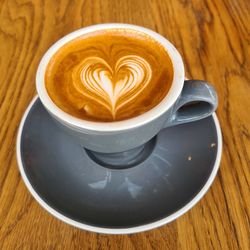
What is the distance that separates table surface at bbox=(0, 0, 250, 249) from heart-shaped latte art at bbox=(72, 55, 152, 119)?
0.21m

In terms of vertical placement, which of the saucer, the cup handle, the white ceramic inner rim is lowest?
the saucer

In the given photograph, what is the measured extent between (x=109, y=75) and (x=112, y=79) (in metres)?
0.01

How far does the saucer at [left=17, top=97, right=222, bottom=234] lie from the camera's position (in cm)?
58

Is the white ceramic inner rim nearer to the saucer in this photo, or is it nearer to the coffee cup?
the coffee cup

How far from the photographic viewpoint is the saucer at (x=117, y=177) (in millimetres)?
578

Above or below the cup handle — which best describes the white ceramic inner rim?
above

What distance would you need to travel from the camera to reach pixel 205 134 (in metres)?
0.70

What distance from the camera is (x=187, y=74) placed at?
2.71ft

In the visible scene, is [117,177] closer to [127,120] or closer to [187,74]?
[127,120]

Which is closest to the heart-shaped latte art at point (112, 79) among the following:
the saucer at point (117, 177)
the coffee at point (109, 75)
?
the coffee at point (109, 75)

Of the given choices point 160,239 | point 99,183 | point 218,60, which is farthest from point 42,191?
point 218,60

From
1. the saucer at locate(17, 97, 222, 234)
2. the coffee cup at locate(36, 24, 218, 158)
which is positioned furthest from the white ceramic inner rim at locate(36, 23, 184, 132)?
the saucer at locate(17, 97, 222, 234)

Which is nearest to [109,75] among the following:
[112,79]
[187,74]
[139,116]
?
[112,79]

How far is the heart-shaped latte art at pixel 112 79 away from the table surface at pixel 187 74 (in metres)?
0.21
